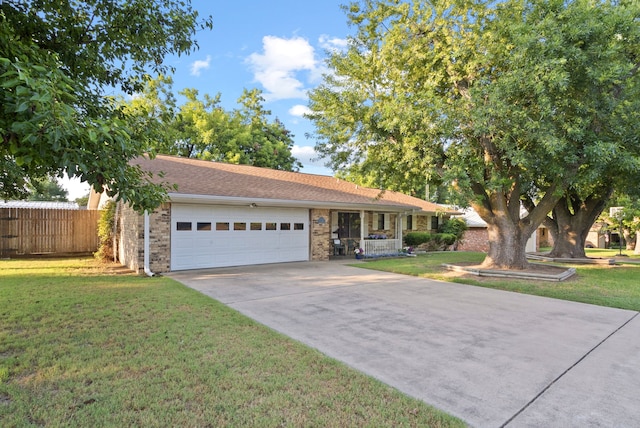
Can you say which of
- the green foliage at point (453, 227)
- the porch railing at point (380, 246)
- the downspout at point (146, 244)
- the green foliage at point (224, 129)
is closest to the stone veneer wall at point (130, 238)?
the downspout at point (146, 244)

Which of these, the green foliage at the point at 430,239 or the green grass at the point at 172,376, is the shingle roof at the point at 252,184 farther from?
the green grass at the point at 172,376

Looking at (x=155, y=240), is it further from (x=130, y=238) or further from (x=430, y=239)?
(x=430, y=239)

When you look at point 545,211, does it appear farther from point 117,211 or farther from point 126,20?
point 117,211

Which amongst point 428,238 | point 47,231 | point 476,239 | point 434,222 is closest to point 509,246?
point 428,238

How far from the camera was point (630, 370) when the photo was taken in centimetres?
408

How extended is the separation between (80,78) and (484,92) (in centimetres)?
883

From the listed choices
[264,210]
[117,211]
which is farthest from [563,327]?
[117,211]

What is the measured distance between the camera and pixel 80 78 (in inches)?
174

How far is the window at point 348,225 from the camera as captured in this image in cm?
1643

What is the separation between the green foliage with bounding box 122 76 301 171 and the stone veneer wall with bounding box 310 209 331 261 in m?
11.5

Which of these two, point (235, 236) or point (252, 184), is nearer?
point (235, 236)

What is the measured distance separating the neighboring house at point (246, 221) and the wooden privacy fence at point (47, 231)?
2.26 meters

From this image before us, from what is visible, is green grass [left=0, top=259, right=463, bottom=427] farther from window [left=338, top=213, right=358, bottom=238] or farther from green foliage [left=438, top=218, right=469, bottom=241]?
green foliage [left=438, top=218, right=469, bottom=241]

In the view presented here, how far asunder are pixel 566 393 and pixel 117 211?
14369 mm
